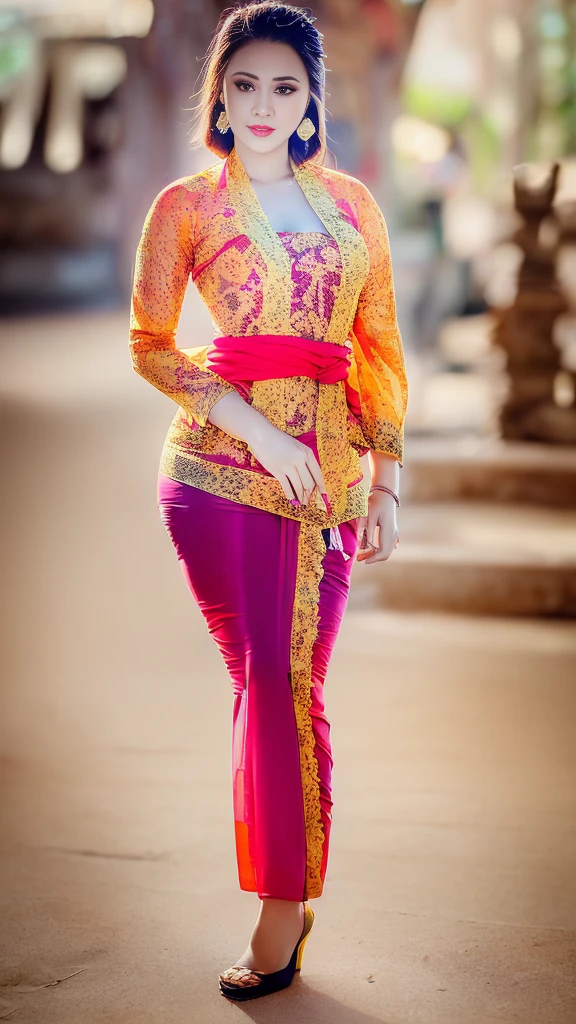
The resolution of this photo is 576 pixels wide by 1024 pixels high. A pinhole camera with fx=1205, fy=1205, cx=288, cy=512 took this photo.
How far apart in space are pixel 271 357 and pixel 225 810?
1267 mm

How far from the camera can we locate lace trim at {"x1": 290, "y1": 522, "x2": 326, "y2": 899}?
1.72 m

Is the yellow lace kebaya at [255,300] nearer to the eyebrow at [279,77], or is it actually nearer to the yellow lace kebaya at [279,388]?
the yellow lace kebaya at [279,388]

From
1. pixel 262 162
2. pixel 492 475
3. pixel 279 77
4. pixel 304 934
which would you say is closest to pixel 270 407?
pixel 262 162

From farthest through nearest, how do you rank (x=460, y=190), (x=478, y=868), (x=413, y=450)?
(x=460, y=190) → (x=413, y=450) → (x=478, y=868)

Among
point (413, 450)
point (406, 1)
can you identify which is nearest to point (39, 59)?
point (406, 1)

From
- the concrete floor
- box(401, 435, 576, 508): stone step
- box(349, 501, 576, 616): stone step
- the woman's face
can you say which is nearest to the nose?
the woman's face

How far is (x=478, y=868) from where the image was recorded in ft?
7.69

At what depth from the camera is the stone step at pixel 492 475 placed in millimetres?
5109

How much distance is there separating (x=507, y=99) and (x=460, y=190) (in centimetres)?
105

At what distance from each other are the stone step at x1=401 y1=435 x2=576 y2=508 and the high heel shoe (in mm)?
3399

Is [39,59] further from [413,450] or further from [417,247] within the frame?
[413,450]

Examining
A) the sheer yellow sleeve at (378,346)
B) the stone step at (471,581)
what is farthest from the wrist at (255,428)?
the stone step at (471,581)

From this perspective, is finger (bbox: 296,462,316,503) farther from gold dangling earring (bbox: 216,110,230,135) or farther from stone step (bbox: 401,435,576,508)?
stone step (bbox: 401,435,576,508)

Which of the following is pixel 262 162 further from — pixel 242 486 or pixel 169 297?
pixel 242 486
